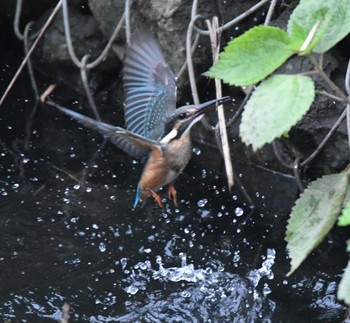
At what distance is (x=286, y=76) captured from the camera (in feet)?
3.84

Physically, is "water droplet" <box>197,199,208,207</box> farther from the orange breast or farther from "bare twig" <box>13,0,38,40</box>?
"bare twig" <box>13,0,38,40</box>

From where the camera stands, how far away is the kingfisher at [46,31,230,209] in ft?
10.3

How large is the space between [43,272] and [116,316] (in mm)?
462

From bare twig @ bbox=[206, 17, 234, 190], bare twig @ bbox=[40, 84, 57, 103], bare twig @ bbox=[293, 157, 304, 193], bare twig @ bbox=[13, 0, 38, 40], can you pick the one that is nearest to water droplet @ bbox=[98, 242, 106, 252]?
bare twig @ bbox=[206, 17, 234, 190]

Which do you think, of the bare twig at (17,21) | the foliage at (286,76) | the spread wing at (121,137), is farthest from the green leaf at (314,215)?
the bare twig at (17,21)

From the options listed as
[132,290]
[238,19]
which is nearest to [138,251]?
[132,290]

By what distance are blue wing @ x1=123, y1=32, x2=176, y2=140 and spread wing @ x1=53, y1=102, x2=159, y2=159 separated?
17 centimetres

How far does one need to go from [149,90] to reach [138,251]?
2.47 ft

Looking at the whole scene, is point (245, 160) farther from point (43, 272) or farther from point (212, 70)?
point (212, 70)

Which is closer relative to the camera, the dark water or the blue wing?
the dark water

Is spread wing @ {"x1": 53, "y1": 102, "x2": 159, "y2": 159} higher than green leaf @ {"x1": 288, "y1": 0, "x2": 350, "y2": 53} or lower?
higher

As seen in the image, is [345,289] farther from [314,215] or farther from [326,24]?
[326,24]

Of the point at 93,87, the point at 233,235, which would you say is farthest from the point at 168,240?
the point at 93,87

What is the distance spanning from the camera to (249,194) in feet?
13.1
